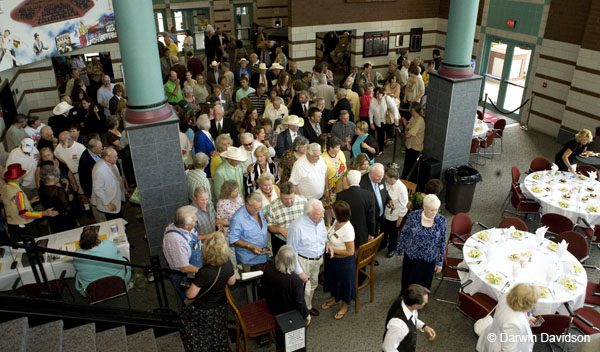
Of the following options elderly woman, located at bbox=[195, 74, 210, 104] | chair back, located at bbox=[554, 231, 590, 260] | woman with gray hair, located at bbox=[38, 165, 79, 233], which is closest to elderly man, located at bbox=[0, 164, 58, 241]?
woman with gray hair, located at bbox=[38, 165, 79, 233]

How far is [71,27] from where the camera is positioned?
10.1 m

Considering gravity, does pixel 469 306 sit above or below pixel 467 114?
below

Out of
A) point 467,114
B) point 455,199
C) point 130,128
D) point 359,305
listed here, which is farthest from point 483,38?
point 130,128

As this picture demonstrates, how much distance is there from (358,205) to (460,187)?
3.13 metres

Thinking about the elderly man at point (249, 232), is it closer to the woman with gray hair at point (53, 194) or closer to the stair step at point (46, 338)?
the stair step at point (46, 338)

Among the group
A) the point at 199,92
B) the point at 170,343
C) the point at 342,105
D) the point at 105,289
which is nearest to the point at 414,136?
the point at 342,105

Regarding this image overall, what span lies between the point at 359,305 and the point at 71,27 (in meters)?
8.65

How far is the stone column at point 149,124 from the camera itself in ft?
18.2

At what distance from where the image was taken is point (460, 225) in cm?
671

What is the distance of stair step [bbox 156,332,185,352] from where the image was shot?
5074mm

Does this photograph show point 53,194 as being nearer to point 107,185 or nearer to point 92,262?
point 107,185

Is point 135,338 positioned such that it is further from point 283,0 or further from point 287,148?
point 283,0

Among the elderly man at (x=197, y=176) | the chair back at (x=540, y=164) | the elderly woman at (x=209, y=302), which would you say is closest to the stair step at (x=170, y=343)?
the elderly woman at (x=209, y=302)

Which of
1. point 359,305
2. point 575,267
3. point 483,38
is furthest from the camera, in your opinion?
point 483,38
